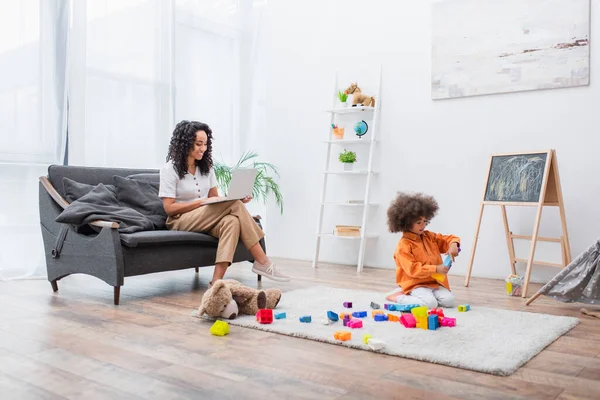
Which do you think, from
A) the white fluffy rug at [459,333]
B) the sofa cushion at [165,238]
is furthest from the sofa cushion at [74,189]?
the white fluffy rug at [459,333]

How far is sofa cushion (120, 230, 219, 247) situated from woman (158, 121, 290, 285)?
0.20 feet

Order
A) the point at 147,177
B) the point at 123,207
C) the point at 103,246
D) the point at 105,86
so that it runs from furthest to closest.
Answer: the point at 105,86 < the point at 147,177 < the point at 123,207 < the point at 103,246

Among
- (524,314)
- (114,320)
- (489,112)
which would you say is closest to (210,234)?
(114,320)

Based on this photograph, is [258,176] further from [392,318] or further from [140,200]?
[392,318]

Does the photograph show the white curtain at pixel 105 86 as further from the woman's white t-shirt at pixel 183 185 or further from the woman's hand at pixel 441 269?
the woman's hand at pixel 441 269

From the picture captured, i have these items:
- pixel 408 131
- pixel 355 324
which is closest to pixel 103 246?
pixel 355 324

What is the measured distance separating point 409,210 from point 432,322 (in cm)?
71

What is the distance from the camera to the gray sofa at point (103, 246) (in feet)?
9.86

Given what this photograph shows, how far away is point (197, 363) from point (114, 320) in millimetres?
861

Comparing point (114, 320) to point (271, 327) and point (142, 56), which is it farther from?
point (142, 56)

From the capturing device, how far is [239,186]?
11.0 ft

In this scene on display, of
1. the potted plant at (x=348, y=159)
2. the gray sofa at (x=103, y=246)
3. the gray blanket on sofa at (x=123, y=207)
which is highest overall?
the potted plant at (x=348, y=159)

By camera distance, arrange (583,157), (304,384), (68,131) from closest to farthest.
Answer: (304,384), (583,157), (68,131)

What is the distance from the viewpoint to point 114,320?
104 inches
